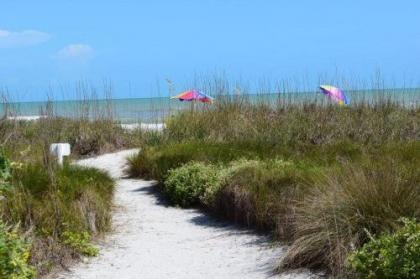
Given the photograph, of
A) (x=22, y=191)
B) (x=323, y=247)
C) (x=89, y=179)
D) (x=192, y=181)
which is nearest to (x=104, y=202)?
(x=89, y=179)

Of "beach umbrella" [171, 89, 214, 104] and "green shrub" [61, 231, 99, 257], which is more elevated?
"beach umbrella" [171, 89, 214, 104]

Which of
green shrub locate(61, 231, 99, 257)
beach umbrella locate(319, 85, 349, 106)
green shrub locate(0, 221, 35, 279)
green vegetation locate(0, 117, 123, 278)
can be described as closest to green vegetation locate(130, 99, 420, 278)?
green vegetation locate(0, 117, 123, 278)

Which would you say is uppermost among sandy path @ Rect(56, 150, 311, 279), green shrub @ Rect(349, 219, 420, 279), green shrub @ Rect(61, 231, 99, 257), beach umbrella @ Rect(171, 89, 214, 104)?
→ beach umbrella @ Rect(171, 89, 214, 104)

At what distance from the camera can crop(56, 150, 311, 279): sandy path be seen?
20.6 feet

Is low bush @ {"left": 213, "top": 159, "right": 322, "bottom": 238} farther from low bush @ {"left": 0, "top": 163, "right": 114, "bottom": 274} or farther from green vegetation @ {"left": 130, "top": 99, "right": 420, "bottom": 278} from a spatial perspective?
low bush @ {"left": 0, "top": 163, "right": 114, "bottom": 274}

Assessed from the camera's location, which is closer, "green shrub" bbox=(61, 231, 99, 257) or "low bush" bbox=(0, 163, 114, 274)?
"low bush" bbox=(0, 163, 114, 274)

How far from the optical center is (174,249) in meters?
7.29

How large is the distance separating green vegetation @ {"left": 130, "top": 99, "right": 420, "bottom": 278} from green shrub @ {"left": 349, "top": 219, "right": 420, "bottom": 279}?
265 mm

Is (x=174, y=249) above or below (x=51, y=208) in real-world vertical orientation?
below

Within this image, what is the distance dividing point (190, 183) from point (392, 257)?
17.4ft

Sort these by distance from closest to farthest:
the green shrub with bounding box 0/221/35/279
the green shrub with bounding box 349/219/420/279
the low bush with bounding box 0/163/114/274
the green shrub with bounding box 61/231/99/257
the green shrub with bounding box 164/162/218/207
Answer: the green shrub with bounding box 0/221/35/279, the green shrub with bounding box 349/219/420/279, the low bush with bounding box 0/163/114/274, the green shrub with bounding box 61/231/99/257, the green shrub with bounding box 164/162/218/207

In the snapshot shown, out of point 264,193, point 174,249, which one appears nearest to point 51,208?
point 174,249

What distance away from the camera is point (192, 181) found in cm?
975

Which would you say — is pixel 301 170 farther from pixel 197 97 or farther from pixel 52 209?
pixel 197 97
